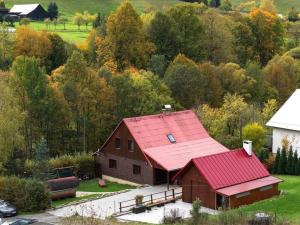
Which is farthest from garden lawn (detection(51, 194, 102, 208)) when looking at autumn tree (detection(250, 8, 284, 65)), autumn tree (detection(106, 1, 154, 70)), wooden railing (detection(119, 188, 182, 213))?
autumn tree (detection(250, 8, 284, 65))

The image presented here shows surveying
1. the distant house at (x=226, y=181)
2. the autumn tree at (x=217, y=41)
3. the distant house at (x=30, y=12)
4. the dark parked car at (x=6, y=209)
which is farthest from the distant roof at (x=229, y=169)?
the distant house at (x=30, y=12)

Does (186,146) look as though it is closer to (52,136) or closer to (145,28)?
(52,136)

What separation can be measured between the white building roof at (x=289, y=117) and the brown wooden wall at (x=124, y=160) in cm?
1561

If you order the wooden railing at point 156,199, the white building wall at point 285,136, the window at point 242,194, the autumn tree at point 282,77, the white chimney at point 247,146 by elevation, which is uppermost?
the autumn tree at point 282,77

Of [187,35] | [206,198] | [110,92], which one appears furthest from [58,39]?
[206,198]

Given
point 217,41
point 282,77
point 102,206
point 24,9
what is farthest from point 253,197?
point 24,9

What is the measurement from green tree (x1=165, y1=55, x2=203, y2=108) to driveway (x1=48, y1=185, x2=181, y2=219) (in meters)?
23.6

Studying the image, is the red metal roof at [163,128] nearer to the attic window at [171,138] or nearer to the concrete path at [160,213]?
the attic window at [171,138]

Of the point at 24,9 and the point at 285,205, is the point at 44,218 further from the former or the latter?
the point at 24,9

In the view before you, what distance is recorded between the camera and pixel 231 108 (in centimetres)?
7038

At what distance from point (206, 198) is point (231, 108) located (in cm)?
2258

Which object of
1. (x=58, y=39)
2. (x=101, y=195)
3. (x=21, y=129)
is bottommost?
(x=101, y=195)

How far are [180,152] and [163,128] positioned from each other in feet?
10.7

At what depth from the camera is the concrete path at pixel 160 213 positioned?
46031 mm
